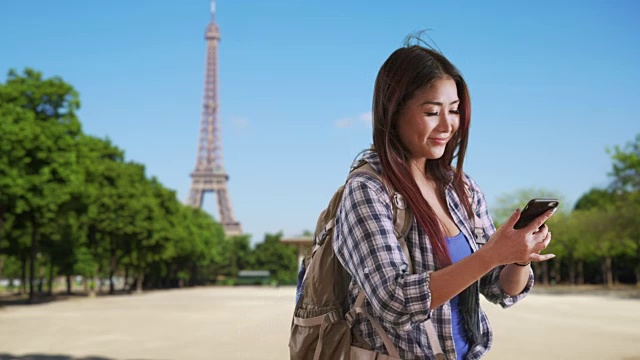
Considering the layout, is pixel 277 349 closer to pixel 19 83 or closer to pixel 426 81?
pixel 426 81

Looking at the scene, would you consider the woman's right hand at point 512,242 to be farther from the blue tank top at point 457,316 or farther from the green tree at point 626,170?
the green tree at point 626,170

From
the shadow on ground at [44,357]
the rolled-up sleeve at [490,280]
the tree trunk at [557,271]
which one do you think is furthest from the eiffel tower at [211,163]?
the rolled-up sleeve at [490,280]

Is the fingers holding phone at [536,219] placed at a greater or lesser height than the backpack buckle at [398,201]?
lesser

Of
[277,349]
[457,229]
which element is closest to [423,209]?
[457,229]

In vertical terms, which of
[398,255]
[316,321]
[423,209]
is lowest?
[316,321]

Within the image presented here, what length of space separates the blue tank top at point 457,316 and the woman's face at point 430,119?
0.81 feet

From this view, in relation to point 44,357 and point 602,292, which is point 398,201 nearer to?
point 44,357

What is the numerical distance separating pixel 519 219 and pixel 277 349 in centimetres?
1106

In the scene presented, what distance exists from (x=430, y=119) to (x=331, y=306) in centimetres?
57

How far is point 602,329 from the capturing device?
667 inches

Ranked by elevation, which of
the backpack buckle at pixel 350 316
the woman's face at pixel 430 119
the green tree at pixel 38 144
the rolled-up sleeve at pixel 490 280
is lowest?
the backpack buckle at pixel 350 316

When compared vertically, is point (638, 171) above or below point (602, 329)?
above

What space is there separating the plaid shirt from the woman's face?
0.39 ft

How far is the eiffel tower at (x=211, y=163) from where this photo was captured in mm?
104250
